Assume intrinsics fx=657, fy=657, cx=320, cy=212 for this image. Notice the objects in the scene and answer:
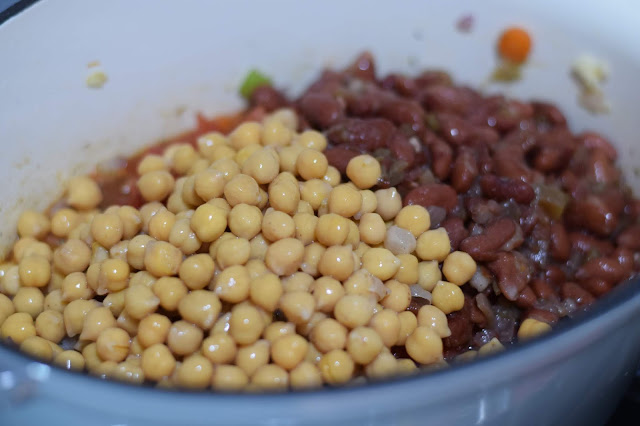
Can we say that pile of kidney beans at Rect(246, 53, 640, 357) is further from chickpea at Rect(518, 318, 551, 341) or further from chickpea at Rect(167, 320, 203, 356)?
chickpea at Rect(167, 320, 203, 356)

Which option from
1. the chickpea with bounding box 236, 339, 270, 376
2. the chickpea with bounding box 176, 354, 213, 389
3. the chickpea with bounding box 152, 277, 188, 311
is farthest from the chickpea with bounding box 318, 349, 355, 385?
the chickpea with bounding box 152, 277, 188, 311

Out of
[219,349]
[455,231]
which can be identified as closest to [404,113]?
[455,231]

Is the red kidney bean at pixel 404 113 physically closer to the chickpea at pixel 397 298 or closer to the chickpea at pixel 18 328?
the chickpea at pixel 397 298

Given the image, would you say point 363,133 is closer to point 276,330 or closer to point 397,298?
point 397,298

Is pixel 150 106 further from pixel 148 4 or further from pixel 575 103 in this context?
pixel 575 103

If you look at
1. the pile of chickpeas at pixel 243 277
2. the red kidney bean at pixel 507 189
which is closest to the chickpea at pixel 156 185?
the pile of chickpeas at pixel 243 277

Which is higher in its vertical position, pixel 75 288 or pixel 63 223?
pixel 63 223
